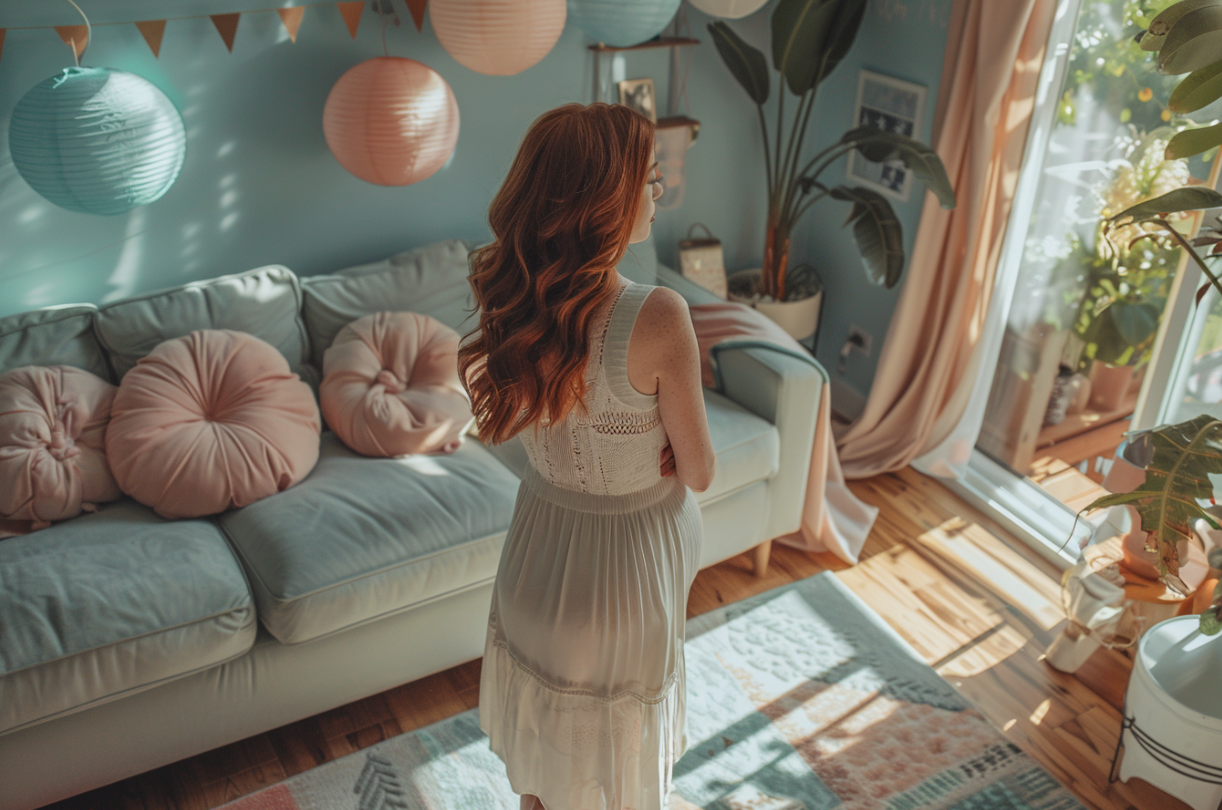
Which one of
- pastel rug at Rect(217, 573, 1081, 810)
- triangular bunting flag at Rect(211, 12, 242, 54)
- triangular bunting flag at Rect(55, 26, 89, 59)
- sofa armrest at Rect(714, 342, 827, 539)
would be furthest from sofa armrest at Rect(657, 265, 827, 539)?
triangular bunting flag at Rect(55, 26, 89, 59)

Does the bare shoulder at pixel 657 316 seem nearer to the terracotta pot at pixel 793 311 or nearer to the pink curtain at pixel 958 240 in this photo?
the pink curtain at pixel 958 240

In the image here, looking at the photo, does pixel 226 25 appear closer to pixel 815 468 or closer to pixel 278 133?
pixel 278 133

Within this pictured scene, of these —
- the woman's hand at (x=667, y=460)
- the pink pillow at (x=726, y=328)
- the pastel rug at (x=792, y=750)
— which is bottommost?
the pastel rug at (x=792, y=750)

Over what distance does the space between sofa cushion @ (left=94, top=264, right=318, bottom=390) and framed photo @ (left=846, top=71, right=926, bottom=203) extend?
1.96 metres

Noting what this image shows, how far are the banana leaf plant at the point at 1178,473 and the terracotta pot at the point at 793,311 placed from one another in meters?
1.52

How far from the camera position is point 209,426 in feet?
7.18

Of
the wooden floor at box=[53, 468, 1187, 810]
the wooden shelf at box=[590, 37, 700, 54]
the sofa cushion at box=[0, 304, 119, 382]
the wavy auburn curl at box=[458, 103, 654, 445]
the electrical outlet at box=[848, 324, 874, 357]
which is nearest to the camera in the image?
the wavy auburn curl at box=[458, 103, 654, 445]

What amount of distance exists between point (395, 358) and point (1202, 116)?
2165 mm

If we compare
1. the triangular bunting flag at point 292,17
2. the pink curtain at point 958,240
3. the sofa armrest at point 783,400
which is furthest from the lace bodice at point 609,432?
the pink curtain at point 958,240

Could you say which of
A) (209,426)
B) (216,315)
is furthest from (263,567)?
(216,315)

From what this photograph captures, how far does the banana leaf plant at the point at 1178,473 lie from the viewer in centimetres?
167

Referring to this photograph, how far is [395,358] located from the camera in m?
2.45

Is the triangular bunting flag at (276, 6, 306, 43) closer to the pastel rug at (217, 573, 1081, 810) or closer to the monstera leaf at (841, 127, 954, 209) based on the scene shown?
the monstera leaf at (841, 127, 954, 209)

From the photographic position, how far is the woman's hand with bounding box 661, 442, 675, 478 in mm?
1445
